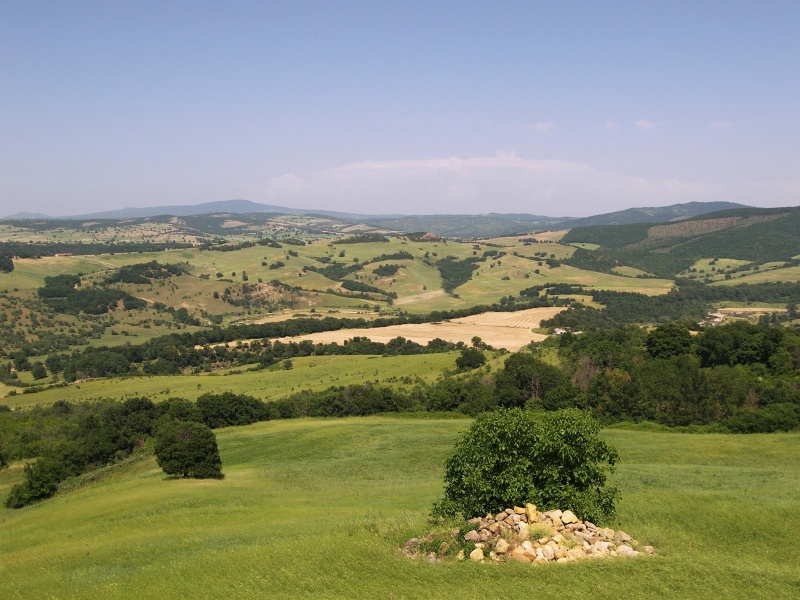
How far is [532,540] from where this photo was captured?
24.9m

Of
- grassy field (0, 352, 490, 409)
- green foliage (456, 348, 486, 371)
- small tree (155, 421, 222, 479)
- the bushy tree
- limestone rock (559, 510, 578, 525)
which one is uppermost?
the bushy tree

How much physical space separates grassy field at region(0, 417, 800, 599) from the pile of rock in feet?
3.19

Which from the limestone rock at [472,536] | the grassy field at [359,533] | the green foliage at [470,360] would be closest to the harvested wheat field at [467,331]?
the green foliage at [470,360]

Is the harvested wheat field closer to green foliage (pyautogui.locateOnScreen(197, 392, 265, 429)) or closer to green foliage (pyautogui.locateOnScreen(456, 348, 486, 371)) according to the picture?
green foliage (pyautogui.locateOnScreen(456, 348, 486, 371))

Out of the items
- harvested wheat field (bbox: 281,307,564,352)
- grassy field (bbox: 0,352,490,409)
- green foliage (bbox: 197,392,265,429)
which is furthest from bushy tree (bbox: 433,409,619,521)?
harvested wheat field (bbox: 281,307,564,352)

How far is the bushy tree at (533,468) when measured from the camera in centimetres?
2773

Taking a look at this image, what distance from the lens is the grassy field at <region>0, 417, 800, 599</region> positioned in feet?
72.3

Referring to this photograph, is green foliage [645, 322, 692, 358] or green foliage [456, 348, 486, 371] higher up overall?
green foliage [645, 322, 692, 358]

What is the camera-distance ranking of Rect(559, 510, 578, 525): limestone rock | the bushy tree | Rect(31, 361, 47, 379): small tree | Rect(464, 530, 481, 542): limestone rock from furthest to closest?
Rect(31, 361, 47, 379): small tree, the bushy tree, Rect(559, 510, 578, 525): limestone rock, Rect(464, 530, 481, 542): limestone rock

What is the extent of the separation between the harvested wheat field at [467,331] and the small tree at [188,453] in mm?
84076

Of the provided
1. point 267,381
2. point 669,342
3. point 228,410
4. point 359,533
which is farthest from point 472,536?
point 267,381

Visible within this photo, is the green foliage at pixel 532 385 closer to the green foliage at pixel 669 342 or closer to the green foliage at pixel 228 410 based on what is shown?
the green foliage at pixel 669 342

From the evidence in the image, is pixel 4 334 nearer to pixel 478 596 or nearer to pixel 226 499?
pixel 226 499

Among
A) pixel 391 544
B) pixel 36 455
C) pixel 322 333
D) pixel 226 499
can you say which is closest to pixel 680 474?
pixel 391 544
